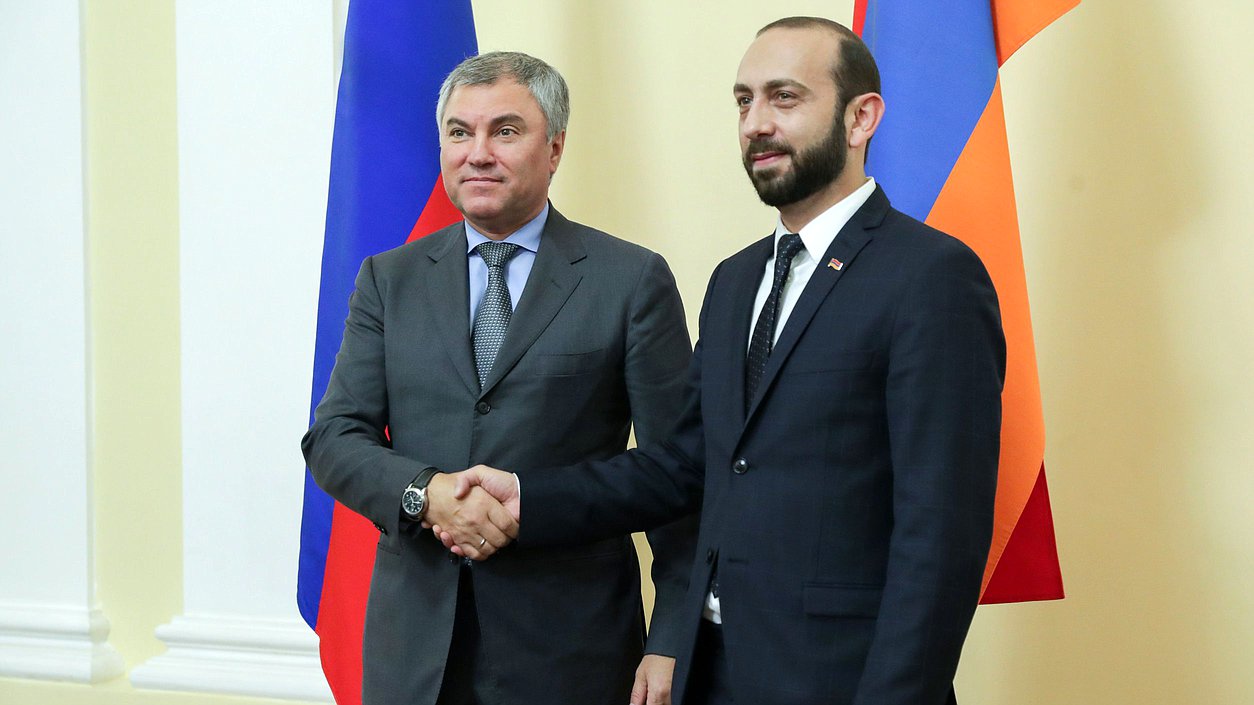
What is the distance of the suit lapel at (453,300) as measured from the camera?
6.84 feet

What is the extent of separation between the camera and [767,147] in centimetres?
175

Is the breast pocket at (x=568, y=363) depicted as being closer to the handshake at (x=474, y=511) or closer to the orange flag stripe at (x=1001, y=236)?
the handshake at (x=474, y=511)

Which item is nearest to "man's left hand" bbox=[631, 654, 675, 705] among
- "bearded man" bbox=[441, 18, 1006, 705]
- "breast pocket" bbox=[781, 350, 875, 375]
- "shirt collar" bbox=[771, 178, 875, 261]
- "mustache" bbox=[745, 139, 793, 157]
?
"bearded man" bbox=[441, 18, 1006, 705]

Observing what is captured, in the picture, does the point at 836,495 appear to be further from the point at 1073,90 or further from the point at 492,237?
the point at 1073,90

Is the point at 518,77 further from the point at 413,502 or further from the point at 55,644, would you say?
the point at 55,644

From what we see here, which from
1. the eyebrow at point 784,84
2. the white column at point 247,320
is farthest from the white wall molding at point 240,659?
the eyebrow at point 784,84

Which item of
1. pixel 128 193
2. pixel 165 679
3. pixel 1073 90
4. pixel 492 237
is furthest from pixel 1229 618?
pixel 128 193

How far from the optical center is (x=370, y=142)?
2.79 m

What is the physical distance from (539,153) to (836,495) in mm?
941

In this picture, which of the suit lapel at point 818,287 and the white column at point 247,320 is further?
the white column at point 247,320

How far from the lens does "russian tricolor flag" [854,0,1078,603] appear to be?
2264 millimetres

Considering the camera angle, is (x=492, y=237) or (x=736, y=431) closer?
(x=736, y=431)

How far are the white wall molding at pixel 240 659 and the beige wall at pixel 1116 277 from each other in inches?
59.1

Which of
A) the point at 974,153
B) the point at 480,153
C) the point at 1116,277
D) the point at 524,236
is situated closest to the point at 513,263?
the point at 524,236
